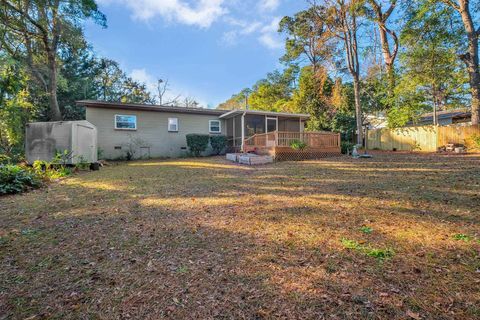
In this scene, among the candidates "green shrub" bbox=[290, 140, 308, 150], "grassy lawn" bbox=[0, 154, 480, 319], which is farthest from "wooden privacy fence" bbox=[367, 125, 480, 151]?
"grassy lawn" bbox=[0, 154, 480, 319]

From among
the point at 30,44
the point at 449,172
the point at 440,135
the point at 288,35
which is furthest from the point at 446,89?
the point at 30,44

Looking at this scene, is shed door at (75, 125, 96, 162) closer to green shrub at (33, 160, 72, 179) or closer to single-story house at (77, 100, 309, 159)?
green shrub at (33, 160, 72, 179)

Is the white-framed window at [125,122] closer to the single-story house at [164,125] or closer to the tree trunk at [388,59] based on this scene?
the single-story house at [164,125]

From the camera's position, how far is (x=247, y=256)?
263 cm

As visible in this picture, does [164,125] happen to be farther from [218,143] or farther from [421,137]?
[421,137]

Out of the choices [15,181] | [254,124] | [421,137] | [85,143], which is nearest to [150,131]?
[85,143]

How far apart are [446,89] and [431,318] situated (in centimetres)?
1909

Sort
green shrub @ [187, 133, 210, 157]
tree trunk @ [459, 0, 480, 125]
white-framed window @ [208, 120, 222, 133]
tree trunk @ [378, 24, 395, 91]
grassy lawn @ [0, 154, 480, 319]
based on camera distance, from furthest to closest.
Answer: white-framed window @ [208, 120, 222, 133]
tree trunk @ [378, 24, 395, 91]
green shrub @ [187, 133, 210, 157]
tree trunk @ [459, 0, 480, 125]
grassy lawn @ [0, 154, 480, 319]

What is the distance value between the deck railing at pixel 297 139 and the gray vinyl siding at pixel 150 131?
542 centimetres

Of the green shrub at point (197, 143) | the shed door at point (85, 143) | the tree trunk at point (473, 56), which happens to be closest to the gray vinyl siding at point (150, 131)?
the green shrub at point (197, 143)

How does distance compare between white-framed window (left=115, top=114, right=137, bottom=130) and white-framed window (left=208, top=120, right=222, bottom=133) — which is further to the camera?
white-framed window (left=208, top=120, right=222, bottom=133)

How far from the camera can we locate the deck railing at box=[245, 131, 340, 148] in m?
11.6

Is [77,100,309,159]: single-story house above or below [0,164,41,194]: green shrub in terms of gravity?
above

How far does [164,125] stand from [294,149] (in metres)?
8.81
